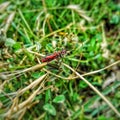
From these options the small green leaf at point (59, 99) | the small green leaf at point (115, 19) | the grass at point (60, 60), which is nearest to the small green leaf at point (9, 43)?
the grass at point (60, 60)

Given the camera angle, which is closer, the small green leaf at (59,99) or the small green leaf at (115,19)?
the small green leaf at (59,99)

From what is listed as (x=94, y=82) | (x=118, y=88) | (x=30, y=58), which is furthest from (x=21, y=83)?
(x=118, y=88)

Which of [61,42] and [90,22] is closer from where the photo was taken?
[61,42]

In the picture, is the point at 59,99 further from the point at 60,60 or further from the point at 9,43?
the point at 9,43

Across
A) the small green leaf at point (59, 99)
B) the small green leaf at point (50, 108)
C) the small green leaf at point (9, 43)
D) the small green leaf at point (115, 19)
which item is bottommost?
the small green leaf at point (50, 108)

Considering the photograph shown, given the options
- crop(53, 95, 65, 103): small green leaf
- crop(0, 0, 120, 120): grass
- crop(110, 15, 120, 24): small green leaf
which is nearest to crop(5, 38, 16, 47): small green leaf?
crop(0, 0, 120, 120): grass

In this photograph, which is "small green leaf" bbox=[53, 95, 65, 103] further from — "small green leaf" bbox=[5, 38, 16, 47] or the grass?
"small green leaf" bbox=[5, 38, 16, 47]

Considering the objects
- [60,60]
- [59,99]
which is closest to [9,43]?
[60,60]

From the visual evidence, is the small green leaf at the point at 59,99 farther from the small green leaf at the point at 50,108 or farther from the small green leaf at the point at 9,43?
the small green leaf at the point at 9,43

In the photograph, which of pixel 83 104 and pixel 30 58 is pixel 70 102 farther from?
pixel 30 58
